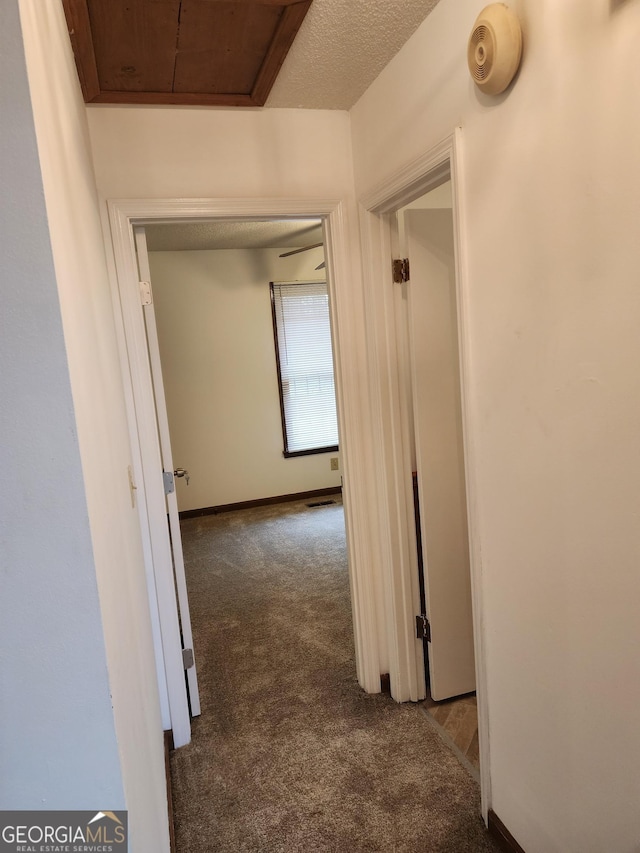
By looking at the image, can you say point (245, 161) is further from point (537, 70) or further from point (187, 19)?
point (537, 70)

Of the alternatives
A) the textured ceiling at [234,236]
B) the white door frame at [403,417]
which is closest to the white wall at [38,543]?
the white door frame at [403,417]

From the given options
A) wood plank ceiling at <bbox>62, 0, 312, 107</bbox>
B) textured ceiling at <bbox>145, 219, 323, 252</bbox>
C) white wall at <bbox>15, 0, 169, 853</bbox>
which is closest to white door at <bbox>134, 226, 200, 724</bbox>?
wood plank ceiling at <bbox>62, 0, 312, 107</bbox>

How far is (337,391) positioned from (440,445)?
1.59 feet

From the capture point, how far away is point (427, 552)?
223 cm

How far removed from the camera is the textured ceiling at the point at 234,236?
4.16m

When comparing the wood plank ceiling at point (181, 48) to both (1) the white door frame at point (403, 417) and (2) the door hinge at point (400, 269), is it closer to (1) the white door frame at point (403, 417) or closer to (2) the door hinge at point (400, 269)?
(1) the white door frame at point (403, 417)

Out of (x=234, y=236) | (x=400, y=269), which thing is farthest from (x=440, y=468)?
(x=234, y=236)

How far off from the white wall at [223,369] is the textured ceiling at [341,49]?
3185 mm

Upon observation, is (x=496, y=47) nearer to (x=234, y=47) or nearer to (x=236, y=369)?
(x=234, y=47)

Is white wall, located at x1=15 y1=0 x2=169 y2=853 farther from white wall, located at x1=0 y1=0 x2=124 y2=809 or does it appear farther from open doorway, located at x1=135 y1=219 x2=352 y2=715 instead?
open doorway, located at x1=135 y1=219 x2=352 y2=715

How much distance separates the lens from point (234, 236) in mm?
4578

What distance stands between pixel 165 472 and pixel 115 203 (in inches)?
40.2

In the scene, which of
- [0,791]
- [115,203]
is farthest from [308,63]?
[0,791]

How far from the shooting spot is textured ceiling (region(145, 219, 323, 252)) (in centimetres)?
416
